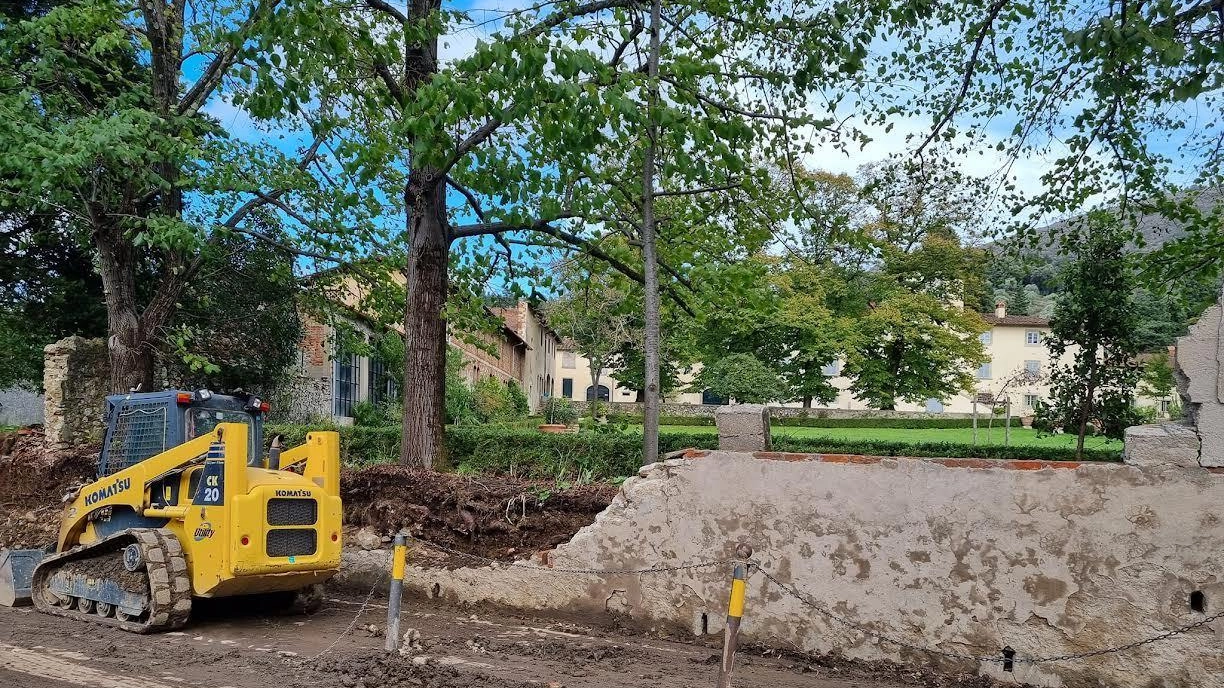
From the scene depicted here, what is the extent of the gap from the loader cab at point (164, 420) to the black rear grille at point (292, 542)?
1286 mm

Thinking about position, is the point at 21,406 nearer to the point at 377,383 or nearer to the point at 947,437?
the point at 377,383

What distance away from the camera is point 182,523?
348 inches

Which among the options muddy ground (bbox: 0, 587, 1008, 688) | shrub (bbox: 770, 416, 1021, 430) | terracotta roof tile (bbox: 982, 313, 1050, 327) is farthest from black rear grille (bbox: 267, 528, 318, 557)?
terracotta roof tile (bbox: 982, 313, 1050, 327)

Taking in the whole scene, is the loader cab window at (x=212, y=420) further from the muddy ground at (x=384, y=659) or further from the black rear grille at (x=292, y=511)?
the muddy ground at (x=384, y=659)

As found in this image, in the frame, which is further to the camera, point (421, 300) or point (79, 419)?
point (79, 419)

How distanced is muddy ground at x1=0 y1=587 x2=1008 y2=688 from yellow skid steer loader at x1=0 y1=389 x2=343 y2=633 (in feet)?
1.36

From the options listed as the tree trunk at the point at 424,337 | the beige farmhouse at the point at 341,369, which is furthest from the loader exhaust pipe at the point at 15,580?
the beige farmhouse at the point at 341,369

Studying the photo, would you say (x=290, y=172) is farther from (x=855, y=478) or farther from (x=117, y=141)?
(x=855, y=478)

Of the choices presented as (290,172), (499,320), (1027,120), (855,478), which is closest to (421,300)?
(499,320)

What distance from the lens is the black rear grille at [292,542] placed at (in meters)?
8.59

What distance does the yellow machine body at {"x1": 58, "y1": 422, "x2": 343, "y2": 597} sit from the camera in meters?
8.39

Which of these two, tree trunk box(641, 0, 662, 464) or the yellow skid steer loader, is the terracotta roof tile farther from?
the yellow skid steer loader

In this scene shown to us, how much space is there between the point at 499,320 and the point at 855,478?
8.70m

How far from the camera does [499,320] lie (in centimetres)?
1537
